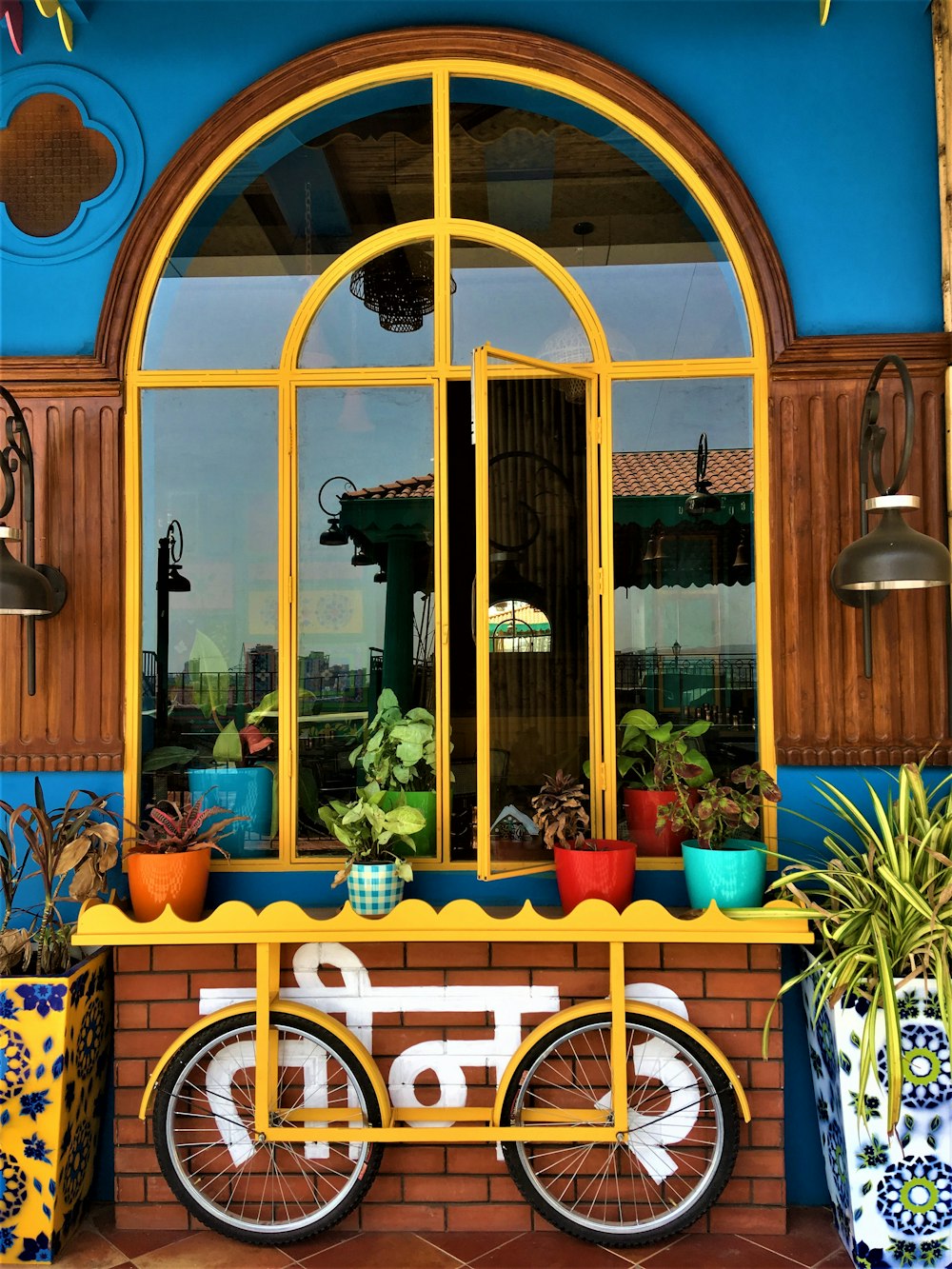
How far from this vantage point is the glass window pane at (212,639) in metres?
3.30

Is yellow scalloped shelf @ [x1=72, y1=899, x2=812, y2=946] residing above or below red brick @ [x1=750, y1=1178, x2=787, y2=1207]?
above

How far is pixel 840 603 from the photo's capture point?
320cm

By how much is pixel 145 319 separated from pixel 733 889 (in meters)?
2.81

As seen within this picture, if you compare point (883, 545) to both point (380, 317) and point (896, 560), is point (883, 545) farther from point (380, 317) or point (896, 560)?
point (380, 317)

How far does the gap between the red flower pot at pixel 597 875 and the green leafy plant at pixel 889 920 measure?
0.46 metres

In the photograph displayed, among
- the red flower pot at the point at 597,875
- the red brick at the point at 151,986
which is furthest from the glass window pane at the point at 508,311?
the red brick at the point at 151,986

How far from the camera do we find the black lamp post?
3.30 meters

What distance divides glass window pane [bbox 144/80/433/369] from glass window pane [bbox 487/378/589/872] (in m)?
0.85

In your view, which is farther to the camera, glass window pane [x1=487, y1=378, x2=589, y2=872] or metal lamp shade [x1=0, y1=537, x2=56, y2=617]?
glass window pane [x1=487, y1=378, x2=589, y2=872]

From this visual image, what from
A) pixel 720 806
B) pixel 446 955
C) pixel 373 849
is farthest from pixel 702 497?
pixel 446 955

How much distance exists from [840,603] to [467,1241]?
2.40 metres

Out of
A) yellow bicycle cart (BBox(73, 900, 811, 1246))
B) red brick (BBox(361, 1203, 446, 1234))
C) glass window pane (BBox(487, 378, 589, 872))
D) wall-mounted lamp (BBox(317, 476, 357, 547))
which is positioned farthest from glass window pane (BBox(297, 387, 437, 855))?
red brick (BBox(361, 1203, 446, 1234))

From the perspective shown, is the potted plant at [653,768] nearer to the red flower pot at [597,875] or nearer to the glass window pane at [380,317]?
the red flower pot at [597,875]

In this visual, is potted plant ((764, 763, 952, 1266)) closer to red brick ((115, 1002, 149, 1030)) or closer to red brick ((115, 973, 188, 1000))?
red brick ((115, 973, 188, 1000))
